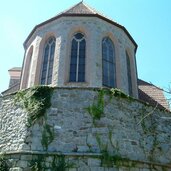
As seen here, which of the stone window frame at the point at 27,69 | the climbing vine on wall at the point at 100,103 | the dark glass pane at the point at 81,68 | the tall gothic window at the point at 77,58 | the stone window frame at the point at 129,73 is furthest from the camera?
the stone window frame at the point at 129,73

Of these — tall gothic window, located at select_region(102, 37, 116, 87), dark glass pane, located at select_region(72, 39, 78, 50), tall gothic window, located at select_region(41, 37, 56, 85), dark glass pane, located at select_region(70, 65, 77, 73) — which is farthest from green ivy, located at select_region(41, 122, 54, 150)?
dark glass pane, located at select_region(72, 39, 78, 50)

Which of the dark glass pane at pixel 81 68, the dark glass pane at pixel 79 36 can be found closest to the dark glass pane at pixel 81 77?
the dark glass pane at pixel 81 68

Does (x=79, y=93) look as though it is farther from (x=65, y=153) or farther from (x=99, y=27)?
(x=99, y=27)

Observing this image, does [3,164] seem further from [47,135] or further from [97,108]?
[97,108]

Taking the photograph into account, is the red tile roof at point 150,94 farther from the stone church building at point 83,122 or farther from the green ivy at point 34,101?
the green ivy at point 34,101

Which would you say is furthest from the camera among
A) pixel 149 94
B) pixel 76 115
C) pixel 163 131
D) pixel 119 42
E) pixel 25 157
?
pixel 149 94

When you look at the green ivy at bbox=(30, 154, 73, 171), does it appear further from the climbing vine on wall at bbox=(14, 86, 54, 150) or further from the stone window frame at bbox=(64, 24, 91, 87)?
the stone window frame at bbox=(64, 24, 91, 87)

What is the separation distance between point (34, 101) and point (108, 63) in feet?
17.2

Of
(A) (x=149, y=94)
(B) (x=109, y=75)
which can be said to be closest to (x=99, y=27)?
(B) (x=109, y=75)

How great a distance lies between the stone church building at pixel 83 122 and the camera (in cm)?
1041

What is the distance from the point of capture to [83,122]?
36.7ft

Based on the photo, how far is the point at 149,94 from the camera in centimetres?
1920

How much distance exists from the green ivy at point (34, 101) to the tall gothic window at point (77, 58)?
10.1 feet

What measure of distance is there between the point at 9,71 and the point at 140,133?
1236 cm
